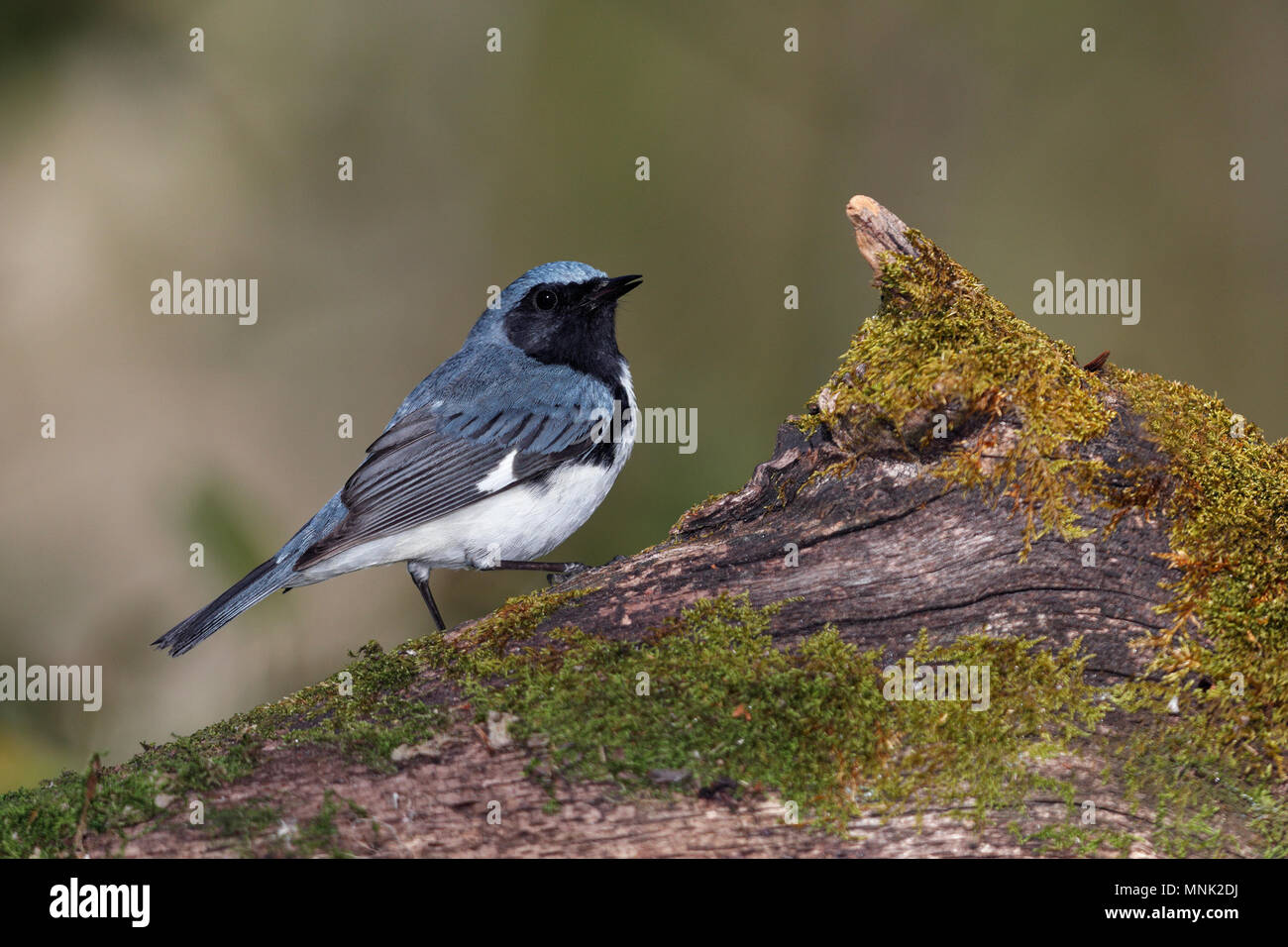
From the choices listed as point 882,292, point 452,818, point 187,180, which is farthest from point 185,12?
point 452,818

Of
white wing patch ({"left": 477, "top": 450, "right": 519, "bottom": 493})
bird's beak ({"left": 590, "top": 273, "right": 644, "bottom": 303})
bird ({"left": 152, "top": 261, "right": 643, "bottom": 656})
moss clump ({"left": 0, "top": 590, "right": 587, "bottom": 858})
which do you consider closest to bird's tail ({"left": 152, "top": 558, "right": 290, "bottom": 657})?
bird ({"left": 152, "top": 261, "right": 643, "bottom": 656})

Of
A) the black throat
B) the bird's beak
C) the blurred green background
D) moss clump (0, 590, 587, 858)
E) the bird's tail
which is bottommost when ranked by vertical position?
moss clump (0, 590, 587, 858)

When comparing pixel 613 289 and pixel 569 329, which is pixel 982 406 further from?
pixel 569 329

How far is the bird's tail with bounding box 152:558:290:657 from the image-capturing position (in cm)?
455

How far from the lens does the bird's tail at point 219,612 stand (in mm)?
4547

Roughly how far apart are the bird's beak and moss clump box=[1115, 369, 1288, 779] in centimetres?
254

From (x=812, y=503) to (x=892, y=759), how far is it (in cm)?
99

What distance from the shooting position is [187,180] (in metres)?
8.15

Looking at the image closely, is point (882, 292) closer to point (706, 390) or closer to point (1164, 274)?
point (706, 390)

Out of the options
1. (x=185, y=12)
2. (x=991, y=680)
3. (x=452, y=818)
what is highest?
(x=185, y=12)

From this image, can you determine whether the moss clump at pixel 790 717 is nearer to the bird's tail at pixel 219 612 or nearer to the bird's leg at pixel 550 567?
the bird's leg at pixel 550 567

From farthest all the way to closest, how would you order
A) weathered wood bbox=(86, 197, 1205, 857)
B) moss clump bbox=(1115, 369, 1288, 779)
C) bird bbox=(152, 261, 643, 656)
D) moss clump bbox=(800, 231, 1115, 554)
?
1. bird bbox=(152, 261, 643, 656)
2. moss clump bbox=(800, 231, 1115, 554)
3. moss clump bbox=(1115, 369, 1288, 779)
4. weathered wood bbox=(86, 197, 1205, 857)

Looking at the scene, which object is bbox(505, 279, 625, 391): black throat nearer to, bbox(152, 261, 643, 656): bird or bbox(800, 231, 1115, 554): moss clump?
bbox(152, 261, 643, 656): bird

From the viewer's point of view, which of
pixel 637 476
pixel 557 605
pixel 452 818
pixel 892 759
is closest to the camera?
pixel 452 818
